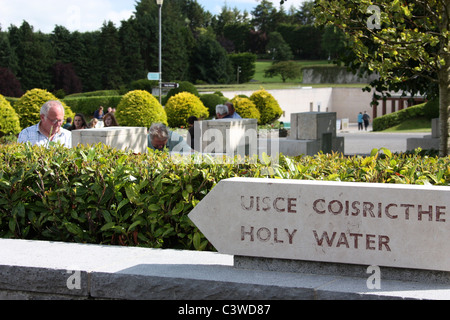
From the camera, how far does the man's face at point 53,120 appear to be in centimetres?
711

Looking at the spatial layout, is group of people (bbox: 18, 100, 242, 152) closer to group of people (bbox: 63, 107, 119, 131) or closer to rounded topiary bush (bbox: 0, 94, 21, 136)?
group of people (bbox: 63, 107, 119, 131)

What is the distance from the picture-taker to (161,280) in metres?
3.65

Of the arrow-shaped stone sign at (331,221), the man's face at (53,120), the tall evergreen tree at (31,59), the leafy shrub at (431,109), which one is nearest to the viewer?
the arrow-shaped stone sign at (331,221)

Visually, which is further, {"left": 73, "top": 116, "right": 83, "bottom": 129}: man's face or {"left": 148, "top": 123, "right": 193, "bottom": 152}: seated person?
{"left": 73, "top": 116, "right": 83, "bottom": 129}: man's face

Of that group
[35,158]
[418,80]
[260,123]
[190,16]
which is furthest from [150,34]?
[35,158]

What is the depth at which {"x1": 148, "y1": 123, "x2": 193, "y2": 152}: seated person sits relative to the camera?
25.6 feet

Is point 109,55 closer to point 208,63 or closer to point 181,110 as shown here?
point 208,63

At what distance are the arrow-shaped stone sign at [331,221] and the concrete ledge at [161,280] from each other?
0.48 feet

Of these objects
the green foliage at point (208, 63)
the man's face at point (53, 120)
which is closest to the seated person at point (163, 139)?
the man's face at point (53, 120)

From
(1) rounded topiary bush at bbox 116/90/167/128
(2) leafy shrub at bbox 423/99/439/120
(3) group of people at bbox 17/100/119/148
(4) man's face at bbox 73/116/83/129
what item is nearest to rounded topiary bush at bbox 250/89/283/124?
(2) leafy shrub at bbox 423/99/439/120

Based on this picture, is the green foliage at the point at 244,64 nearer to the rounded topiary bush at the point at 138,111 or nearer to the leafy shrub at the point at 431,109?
the leafy shrub at the point at 431,109

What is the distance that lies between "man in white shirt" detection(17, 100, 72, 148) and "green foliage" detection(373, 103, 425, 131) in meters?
35.1

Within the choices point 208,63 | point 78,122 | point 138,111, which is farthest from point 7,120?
point 208,63

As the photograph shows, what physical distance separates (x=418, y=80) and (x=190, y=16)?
97871 mm
